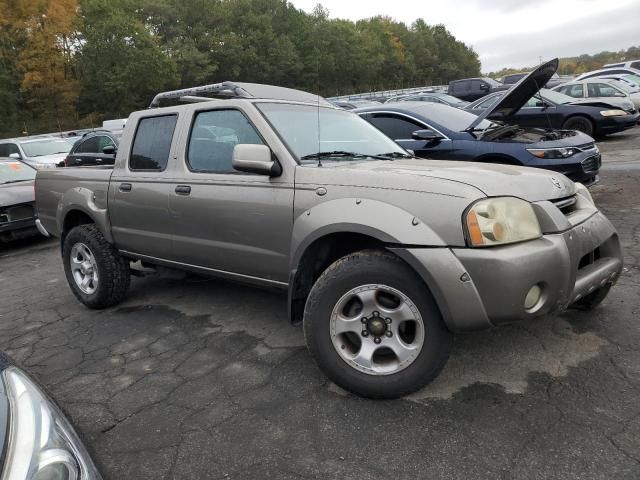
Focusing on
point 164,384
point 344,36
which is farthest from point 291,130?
point 344,36

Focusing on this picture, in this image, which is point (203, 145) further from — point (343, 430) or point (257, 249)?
point (343, 430)

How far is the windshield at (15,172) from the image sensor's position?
8.18 metres

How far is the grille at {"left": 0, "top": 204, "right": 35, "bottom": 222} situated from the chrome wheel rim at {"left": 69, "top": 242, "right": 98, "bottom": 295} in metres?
3.72

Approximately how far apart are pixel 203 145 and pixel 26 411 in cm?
253

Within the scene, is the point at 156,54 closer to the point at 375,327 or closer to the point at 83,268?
the point at 83,268

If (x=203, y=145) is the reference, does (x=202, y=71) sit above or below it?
above

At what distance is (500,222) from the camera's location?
2494mm

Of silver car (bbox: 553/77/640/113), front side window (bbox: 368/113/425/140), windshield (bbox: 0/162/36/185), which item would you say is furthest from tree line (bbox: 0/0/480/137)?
front side window (bbox: 368/113/425/140)

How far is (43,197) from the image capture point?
199 inches

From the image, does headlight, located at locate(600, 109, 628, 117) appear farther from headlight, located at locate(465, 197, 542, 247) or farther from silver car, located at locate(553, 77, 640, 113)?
headlight, located at locate(465, 197, 542, 247)

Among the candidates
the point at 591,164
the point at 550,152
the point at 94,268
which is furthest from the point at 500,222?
the point at 591,164

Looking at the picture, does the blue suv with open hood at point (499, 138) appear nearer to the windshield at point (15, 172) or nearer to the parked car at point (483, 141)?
the parked car at point (483, 141)

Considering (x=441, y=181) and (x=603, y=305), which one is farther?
(x=603, y=305)

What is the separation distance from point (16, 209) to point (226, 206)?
230 inches
